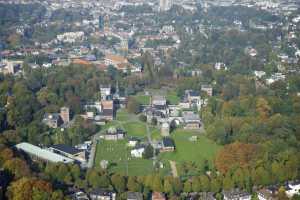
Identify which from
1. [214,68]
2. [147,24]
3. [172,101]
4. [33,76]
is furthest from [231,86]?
[147,24]

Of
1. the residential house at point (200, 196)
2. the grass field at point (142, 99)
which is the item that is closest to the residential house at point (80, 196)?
the residential house at point (200, 196)

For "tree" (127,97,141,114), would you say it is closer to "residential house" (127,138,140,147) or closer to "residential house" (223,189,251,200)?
"residential house" (127,138,140,147)

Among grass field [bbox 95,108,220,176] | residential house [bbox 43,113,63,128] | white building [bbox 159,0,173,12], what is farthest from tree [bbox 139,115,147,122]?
white building [bbox 159,0,173,12]

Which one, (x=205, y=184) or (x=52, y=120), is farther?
(x=52, y=120)

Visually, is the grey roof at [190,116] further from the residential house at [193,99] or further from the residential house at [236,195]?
the residential house at [236,195]

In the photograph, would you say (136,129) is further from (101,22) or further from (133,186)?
(101,22)

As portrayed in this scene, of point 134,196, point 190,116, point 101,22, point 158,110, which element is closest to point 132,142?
point 190,116
